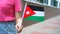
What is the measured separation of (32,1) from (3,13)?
22.7 ft

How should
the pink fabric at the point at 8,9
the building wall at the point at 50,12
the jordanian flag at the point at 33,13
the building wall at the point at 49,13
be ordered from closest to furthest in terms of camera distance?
the pink fabric at the point at 8,9
the jordanian flag at the point at 33,13
the building wall at the point at 49,13
the building wall at the point at 50,12

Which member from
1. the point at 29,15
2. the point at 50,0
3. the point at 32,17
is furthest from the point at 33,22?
the point at 50,0

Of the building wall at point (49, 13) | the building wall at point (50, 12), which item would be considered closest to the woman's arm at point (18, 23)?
the building wall at point (49, 13)

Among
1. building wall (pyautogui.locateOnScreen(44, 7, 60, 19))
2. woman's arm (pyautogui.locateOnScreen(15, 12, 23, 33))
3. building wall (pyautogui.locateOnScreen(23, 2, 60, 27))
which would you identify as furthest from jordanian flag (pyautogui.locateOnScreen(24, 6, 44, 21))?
woman's arm (pyautogui.locateOnScreen(15, 12, 23, 33))

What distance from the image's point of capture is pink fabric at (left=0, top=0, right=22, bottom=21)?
91.0 inches

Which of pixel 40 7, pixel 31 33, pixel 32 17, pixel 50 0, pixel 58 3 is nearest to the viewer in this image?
pixel 31 33

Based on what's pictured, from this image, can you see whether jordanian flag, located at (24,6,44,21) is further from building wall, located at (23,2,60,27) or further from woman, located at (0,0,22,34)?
woman, located at (0,0,22,34)

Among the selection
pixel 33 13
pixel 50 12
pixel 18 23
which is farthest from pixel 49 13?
pixel 18 23

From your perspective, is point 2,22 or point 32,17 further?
point 32,17

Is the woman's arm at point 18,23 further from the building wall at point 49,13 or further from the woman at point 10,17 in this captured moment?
the building wall at point 49,13

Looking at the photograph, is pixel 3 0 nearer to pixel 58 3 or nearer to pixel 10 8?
pixel 10 8

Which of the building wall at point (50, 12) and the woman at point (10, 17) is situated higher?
the woman at point (10, 17)

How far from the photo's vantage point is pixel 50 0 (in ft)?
42.1

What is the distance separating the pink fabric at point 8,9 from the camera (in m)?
2.31
